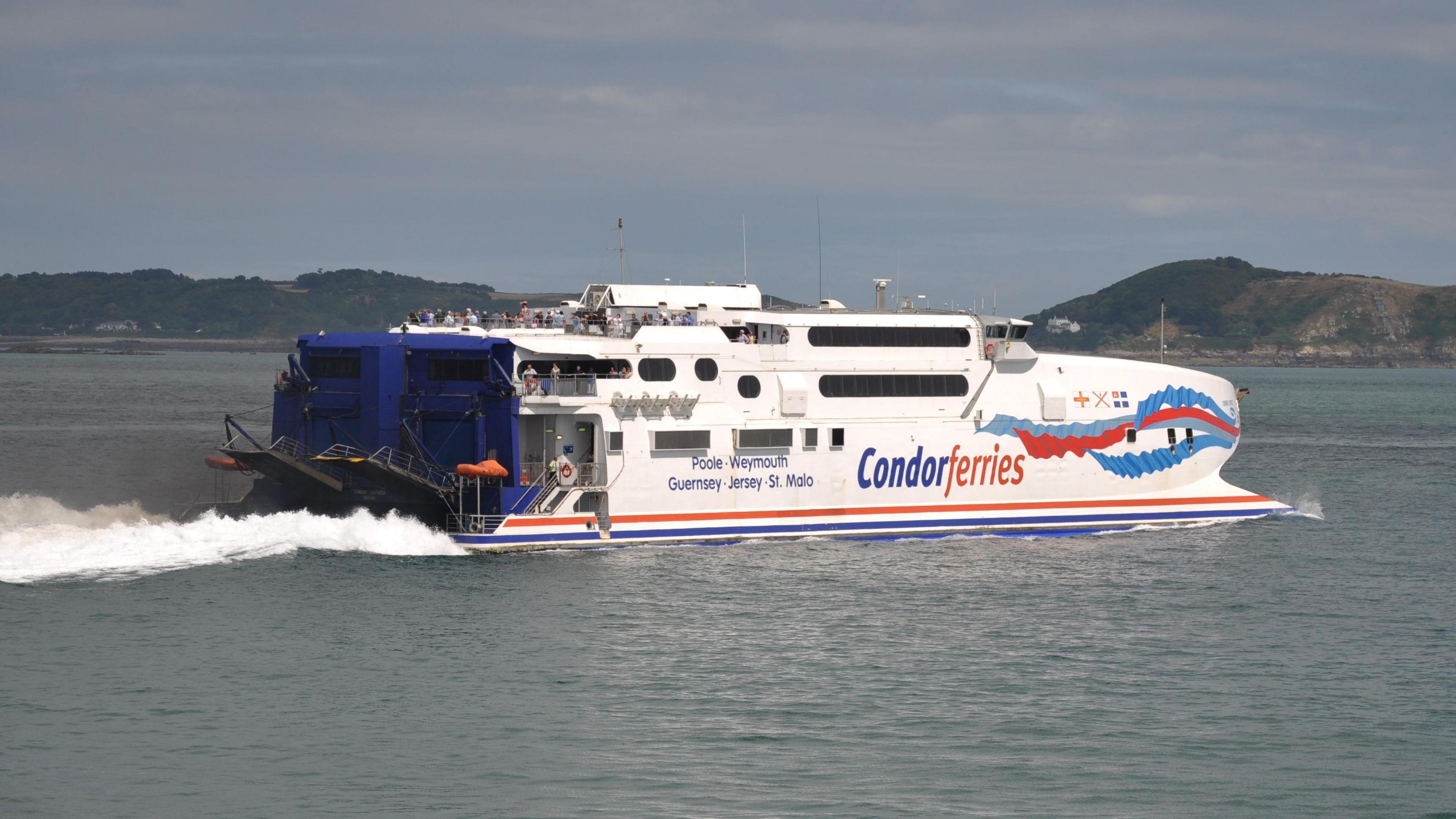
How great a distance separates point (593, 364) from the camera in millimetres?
37344

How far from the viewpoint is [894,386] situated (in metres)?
40.1

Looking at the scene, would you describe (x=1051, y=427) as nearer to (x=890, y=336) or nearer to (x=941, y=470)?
(x=941, y=470)

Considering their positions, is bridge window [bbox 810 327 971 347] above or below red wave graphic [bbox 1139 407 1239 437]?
above

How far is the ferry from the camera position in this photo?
1421 inches

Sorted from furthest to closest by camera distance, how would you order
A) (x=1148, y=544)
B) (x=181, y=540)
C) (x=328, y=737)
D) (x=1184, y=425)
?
(x=1184, y=425), (x=1148, y=544), (x=181, y=540), (x=328, y=737)

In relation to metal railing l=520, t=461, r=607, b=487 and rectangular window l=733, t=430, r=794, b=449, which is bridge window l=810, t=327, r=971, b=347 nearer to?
rectangular window l=733, t=430, r=794, b=449

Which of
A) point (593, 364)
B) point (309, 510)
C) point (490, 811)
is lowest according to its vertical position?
point (490, 811)

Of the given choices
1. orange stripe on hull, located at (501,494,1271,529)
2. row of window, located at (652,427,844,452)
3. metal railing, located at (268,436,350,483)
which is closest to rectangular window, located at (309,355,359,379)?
metal railing, located at (268,436,350,483)

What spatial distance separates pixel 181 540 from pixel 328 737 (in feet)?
48.8

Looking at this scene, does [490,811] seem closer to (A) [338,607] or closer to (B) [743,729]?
(B) [743,729]

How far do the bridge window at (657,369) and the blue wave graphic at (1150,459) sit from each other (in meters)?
12.5

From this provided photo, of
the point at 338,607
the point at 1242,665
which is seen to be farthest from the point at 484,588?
the point at 1242,665

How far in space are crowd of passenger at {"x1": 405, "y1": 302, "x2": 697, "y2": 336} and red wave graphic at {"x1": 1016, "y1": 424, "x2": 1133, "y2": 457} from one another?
989 centimetres

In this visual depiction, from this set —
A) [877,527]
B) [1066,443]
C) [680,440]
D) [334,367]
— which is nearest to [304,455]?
[334,367]
